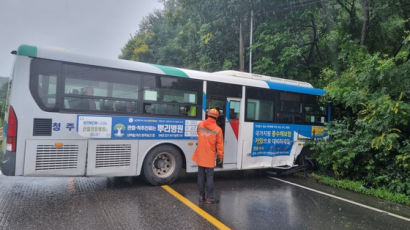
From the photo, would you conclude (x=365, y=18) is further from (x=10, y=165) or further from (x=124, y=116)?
(x=10, y=165)

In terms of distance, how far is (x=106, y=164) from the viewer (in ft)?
20.1

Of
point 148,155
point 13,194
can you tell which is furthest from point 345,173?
point 13,194

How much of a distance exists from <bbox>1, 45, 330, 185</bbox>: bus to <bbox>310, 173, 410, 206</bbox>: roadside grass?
140 cm

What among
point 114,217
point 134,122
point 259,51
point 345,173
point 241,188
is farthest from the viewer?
point 259,51

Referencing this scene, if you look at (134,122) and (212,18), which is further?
(212,18)

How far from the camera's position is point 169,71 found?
22.6 feet

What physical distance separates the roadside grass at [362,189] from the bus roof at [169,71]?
9.06ft

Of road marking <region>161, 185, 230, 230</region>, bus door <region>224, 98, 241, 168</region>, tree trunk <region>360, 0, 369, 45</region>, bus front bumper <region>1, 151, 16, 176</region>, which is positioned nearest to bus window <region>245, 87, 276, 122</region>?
bus door <region>224, 98, 241, 168</region>

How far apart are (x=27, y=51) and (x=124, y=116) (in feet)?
7.00

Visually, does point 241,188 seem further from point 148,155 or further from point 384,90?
point 384,90

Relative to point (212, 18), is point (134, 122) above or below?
below

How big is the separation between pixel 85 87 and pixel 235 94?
3.75 m

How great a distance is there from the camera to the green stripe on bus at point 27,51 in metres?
5.34

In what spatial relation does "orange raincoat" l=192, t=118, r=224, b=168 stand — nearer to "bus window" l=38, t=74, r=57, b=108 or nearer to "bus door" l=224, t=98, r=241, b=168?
"bus door" l=224, t=98, r=241, b=168
